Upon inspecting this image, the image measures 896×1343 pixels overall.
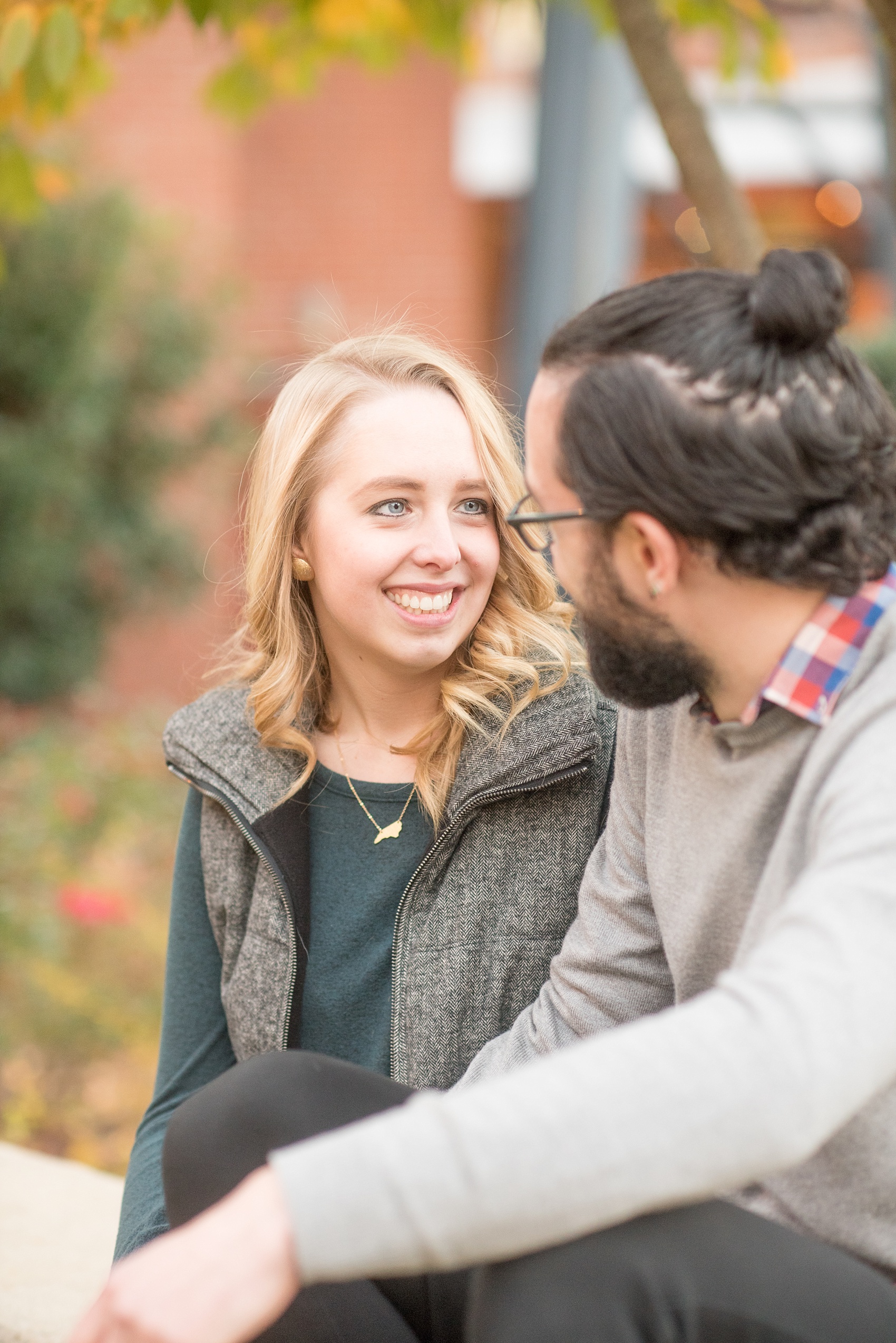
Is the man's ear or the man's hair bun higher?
the man's hair bun

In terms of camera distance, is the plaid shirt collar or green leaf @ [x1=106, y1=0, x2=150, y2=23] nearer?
the plaid shirt collar

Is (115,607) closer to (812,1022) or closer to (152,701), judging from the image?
(152,701)

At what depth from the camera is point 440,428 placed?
2.10 metres

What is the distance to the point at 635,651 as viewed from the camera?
1.55 metres

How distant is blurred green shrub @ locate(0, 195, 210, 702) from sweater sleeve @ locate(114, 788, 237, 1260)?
13.4ft

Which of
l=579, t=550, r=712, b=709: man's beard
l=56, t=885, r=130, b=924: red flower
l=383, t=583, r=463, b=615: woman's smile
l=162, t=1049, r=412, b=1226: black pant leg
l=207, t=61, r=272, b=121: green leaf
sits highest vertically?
l=207, t=61, r=272, b=121: green leaf

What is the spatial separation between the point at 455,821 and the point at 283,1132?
55cm

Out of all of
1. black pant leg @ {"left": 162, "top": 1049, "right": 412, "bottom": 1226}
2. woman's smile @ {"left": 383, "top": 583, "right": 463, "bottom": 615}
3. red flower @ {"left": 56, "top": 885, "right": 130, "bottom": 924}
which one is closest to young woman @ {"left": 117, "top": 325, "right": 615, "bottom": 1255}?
woman's smile @ {"left": 383, "top": 583, "right": 463, "bottom": 615}

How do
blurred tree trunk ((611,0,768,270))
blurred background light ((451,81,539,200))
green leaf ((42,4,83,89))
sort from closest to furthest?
green leaf ((42,4,83,89)) → blurred tree trunk ((611,0,768,270)) → blurred background light ((451,81,539,200))

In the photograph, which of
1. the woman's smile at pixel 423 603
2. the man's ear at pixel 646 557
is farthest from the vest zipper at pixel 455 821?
the man's ear at pixel 646 557

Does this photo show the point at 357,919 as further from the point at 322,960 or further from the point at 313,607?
the point at 313,607

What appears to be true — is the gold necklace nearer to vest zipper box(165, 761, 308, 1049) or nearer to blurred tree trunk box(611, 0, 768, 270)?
vest zipper box(165, 761, 308, 1049)

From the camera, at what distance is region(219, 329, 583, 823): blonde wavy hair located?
210cm

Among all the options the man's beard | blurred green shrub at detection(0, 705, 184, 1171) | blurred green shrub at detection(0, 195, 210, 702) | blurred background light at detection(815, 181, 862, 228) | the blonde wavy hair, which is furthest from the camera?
blurred background light at detection(815, 181, 862, 228)
